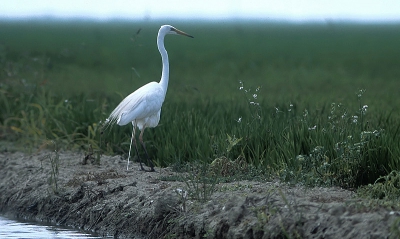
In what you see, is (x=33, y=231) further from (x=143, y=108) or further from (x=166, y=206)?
(x=143, y=108)

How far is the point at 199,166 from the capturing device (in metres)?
8.54

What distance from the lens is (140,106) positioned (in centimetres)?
930

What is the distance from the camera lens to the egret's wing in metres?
9.27

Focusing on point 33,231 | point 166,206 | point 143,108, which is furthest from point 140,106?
point 166,206

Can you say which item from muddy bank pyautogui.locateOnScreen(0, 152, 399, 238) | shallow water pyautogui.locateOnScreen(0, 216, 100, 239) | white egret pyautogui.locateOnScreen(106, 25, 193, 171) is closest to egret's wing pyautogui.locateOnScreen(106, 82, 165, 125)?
white egret pyautogui.locateOnScreen(106, 25, 193, 171)

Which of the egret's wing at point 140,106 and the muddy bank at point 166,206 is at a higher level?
the egret's wing at point 140,106

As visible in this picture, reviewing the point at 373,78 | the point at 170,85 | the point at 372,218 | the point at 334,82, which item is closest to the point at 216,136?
the point at 372,218

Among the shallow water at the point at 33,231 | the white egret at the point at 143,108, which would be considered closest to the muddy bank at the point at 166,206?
the shallow water at the point at 33,231

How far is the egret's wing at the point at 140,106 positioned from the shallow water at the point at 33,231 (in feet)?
6.16

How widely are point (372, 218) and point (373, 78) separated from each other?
18624 mm

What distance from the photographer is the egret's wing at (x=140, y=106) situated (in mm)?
9273


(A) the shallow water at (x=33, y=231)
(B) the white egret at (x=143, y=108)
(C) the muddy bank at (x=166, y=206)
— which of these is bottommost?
(A) the shallow water at (x=33, y=231)

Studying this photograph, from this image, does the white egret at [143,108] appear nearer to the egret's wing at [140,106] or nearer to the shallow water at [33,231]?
the egret's wing at [140,106]

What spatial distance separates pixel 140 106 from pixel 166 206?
8.75ft
